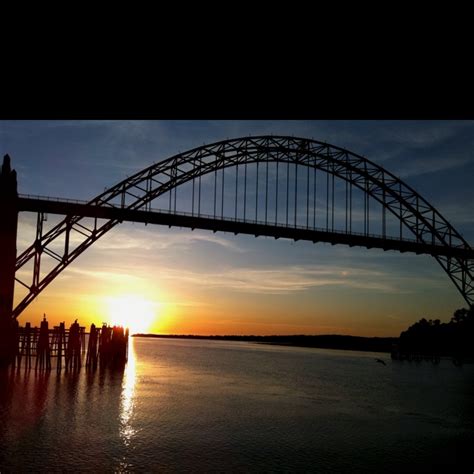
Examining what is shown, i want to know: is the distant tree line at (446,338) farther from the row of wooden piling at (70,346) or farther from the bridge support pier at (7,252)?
the bridge support pier at (7,252)

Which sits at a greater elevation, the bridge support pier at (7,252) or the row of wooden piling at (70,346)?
the bridge support pier at (7,252)

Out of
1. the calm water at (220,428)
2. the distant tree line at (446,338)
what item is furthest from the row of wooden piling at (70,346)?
the distant tree line at (446,338)

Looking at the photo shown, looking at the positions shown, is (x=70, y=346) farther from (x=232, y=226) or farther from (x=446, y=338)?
(x=446, y=338)

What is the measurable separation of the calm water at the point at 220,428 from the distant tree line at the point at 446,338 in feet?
114

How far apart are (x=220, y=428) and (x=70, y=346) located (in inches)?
644

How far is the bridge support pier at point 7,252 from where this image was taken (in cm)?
2528

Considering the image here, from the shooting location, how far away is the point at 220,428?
16156mm

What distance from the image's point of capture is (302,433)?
15695mm
